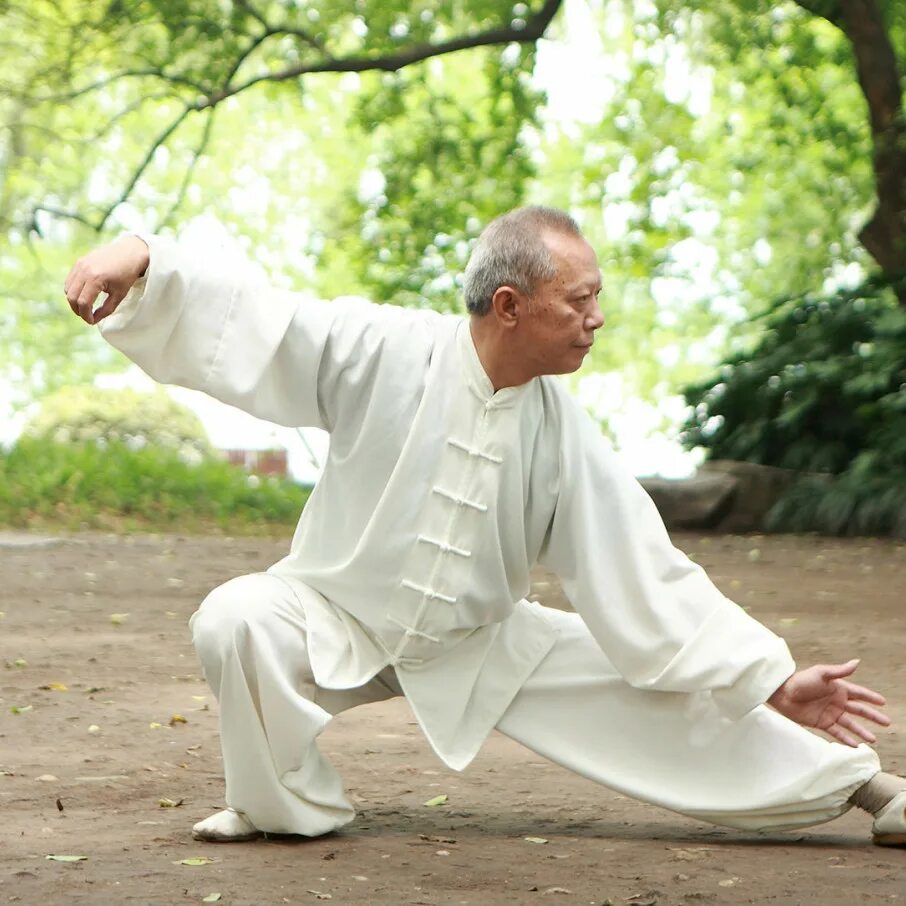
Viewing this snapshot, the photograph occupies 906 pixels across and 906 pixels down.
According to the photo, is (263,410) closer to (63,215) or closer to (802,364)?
(802,364)

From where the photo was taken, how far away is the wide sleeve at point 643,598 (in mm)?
3459

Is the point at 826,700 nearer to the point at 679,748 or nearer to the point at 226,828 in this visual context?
the point at 679,748

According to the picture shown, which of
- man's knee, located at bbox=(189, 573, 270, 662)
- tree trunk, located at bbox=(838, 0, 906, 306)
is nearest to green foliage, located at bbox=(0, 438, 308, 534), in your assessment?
tree trunk, located at bbox=(838, 0, 906, 306)

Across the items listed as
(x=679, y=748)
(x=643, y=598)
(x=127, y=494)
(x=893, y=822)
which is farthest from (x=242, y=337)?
(x=127, y=494)

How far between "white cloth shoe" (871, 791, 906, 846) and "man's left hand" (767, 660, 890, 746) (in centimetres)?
23

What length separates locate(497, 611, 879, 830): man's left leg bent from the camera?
3607 millimetres

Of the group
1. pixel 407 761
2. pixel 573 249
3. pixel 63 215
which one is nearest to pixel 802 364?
pixel 63 215

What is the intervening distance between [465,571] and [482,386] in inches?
16.5

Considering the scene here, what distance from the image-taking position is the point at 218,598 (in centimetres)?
349

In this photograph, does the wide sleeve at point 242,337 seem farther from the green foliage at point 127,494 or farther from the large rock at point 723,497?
the large rock at point 723,497

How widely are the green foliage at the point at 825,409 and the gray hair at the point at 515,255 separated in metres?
9.54

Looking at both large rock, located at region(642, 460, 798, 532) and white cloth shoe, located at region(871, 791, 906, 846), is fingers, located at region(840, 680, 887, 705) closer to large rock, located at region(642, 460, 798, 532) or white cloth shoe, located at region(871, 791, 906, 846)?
A: white cloth shoe, located at region(871, 791, 906, 846)

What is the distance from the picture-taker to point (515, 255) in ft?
11.3

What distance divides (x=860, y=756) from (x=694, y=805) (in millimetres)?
394
